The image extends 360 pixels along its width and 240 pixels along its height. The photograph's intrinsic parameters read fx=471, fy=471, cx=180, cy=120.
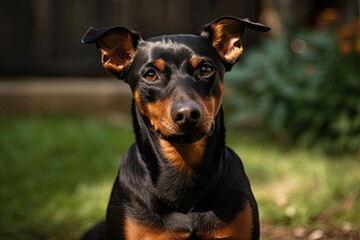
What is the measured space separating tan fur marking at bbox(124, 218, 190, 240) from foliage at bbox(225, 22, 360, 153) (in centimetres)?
357

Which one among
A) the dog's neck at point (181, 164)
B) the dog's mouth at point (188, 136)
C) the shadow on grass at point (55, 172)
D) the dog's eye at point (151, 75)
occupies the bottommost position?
the shadow on grass at point (55, 172)

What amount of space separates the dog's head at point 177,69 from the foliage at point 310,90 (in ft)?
10.4

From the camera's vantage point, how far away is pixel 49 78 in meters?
8.72

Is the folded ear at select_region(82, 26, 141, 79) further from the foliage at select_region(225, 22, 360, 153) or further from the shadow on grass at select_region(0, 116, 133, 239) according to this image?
the foliage at select_region(225, 22, 360, 153)

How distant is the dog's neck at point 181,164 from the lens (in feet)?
8.08

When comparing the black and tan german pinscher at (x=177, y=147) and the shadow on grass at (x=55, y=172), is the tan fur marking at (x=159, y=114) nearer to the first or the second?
the black and tan german pinscher at (x=177, y=147)

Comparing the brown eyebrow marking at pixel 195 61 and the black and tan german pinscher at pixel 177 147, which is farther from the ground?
the brown eyebrow marking at pixel 195 61

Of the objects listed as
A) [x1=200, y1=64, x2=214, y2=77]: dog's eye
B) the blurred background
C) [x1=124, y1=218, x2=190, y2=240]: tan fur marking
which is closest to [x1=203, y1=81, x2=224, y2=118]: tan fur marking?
[x1=200, y1=64, x2=214, y2=77]: dog's eye

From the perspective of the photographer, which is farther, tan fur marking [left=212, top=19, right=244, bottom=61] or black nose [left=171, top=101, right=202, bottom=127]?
tan fur marking [left=212, top=19, right=244, bottom=61]

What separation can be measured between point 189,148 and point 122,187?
0.42 m

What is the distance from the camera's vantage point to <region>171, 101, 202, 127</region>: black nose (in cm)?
211

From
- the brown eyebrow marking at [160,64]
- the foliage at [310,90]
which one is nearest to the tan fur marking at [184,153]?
the brown eyebrow marking at [160,64]

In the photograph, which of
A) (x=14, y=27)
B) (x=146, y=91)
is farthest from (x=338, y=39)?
A: (x=14, y=27)

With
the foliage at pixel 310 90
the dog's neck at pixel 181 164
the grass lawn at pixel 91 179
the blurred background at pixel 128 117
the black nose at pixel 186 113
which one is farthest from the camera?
the foliage at pixel 310 90
